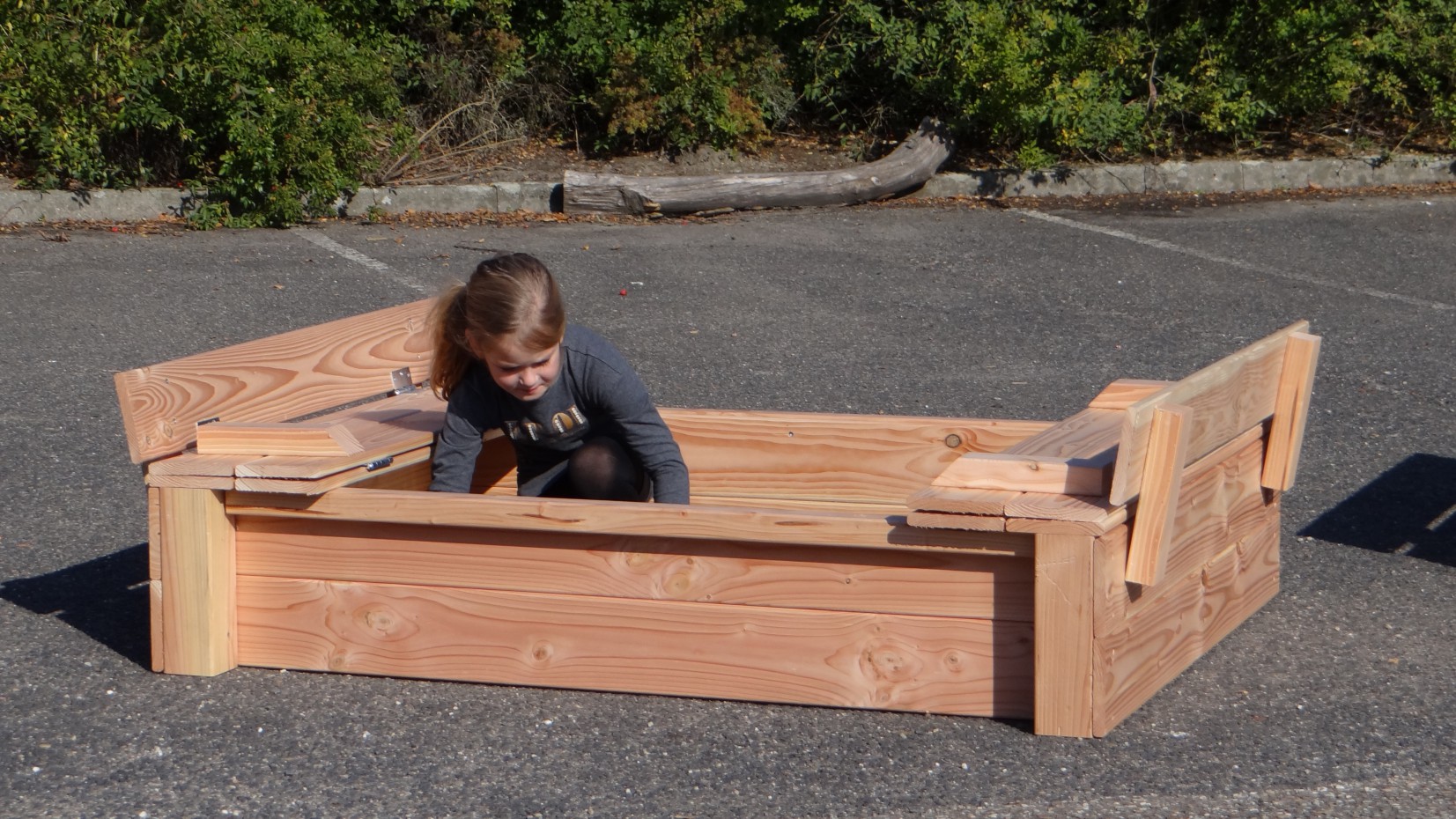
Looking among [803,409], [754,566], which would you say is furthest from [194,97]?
[754,566]

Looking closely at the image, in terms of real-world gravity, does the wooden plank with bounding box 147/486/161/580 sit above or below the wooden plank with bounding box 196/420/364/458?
below

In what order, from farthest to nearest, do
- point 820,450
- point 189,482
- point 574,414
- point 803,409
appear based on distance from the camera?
point 803,409, point 820,450, point 574,414, point 189,482

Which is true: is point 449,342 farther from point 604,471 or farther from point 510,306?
point 604,471

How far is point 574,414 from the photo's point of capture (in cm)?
382

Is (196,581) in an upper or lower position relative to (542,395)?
lower

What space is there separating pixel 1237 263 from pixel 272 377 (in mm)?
6523

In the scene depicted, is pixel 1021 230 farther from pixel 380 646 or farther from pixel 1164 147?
pixel 380 646

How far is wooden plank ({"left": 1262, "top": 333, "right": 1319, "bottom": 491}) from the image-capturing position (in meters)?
3.76

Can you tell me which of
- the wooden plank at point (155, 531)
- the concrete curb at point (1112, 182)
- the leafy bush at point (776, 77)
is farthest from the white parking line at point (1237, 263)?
the wooden plank at point (155, 531)

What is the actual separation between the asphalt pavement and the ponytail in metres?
0.79

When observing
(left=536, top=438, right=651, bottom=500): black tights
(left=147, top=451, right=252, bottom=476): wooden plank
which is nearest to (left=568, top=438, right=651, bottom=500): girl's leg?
(left=536, top=438, right=651, bottom=500): black tights

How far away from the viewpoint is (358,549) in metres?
3.52

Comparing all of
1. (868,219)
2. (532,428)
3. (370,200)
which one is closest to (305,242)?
(370,200)

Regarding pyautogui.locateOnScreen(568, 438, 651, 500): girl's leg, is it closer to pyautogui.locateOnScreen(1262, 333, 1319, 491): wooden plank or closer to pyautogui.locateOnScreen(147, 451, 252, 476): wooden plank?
pyautogui.locateOnScreen(147, 451, 252, 476): wooden plank
